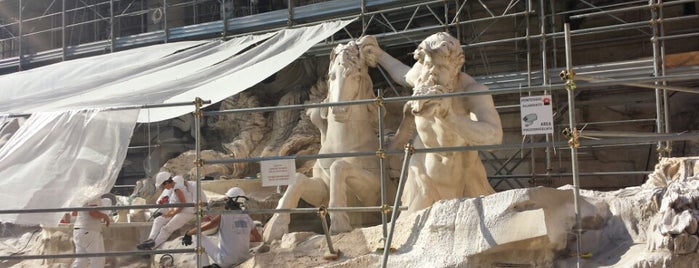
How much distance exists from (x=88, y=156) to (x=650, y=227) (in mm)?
3756

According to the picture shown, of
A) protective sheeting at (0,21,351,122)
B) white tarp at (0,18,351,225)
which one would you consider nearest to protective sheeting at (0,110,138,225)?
white tarp at (0,18,351,225)

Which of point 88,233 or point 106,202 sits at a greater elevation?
point 106,202

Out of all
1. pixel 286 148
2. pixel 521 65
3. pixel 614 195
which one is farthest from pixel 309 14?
pixel 614 195

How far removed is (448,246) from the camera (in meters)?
5.25

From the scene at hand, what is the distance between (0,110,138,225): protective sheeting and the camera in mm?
6176

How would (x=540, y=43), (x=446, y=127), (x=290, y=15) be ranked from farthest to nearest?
(x=290, y=15), (x=540, y=43), (x=446, y=127)

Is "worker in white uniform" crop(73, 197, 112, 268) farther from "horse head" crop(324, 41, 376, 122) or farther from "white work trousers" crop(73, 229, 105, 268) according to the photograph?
"horse head" crop(324, 41, 376, 122)

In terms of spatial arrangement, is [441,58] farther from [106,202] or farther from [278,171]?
[106,202]

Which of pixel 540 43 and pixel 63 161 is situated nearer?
pixel 63 161

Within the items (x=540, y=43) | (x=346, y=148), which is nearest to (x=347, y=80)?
(x=346, y=148)

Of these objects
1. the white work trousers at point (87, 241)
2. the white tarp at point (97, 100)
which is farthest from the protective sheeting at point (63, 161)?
the white work trousers at point (87, 241)

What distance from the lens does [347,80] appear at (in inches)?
306

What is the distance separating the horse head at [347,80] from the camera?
777 centimetres

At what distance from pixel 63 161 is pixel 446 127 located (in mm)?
2703
